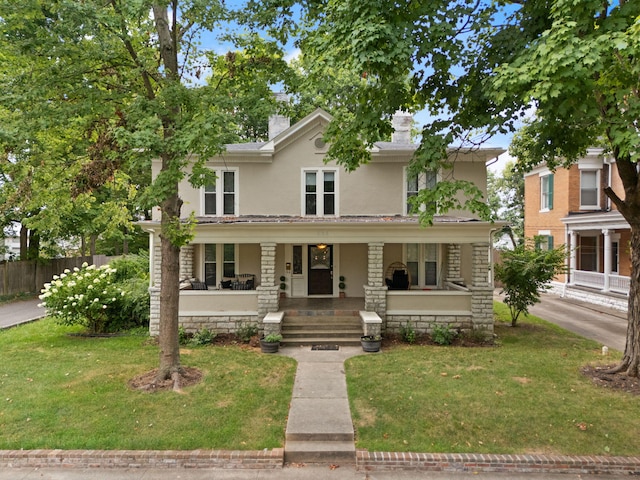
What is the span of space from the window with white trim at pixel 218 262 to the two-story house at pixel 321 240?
36 millimetres

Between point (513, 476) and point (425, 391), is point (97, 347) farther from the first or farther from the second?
point (513, 476)

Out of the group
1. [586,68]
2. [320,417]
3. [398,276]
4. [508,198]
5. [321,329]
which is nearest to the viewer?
[586,68]

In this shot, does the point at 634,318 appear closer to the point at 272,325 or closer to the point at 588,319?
the point at 588,319

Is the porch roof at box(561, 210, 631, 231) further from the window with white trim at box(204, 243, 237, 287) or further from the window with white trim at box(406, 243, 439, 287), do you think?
the window with white trim at box(204, 243, 237, 287)

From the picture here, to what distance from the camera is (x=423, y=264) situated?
1312 centimetres

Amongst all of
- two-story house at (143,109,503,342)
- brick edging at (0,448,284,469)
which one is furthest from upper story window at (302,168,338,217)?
brick edging at (0,448,284,469)

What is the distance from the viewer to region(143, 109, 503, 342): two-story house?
10664 millimetres

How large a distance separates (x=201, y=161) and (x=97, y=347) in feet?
21.5

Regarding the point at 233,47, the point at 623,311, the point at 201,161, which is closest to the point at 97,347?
the point at 201,161

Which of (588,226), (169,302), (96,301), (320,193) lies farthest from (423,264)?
(96,301)

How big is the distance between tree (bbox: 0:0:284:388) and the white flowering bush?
4006 millimetres

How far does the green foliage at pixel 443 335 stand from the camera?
33.0 ft

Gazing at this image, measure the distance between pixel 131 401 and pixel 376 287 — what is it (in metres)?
6.75

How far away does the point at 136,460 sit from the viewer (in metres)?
4.92
